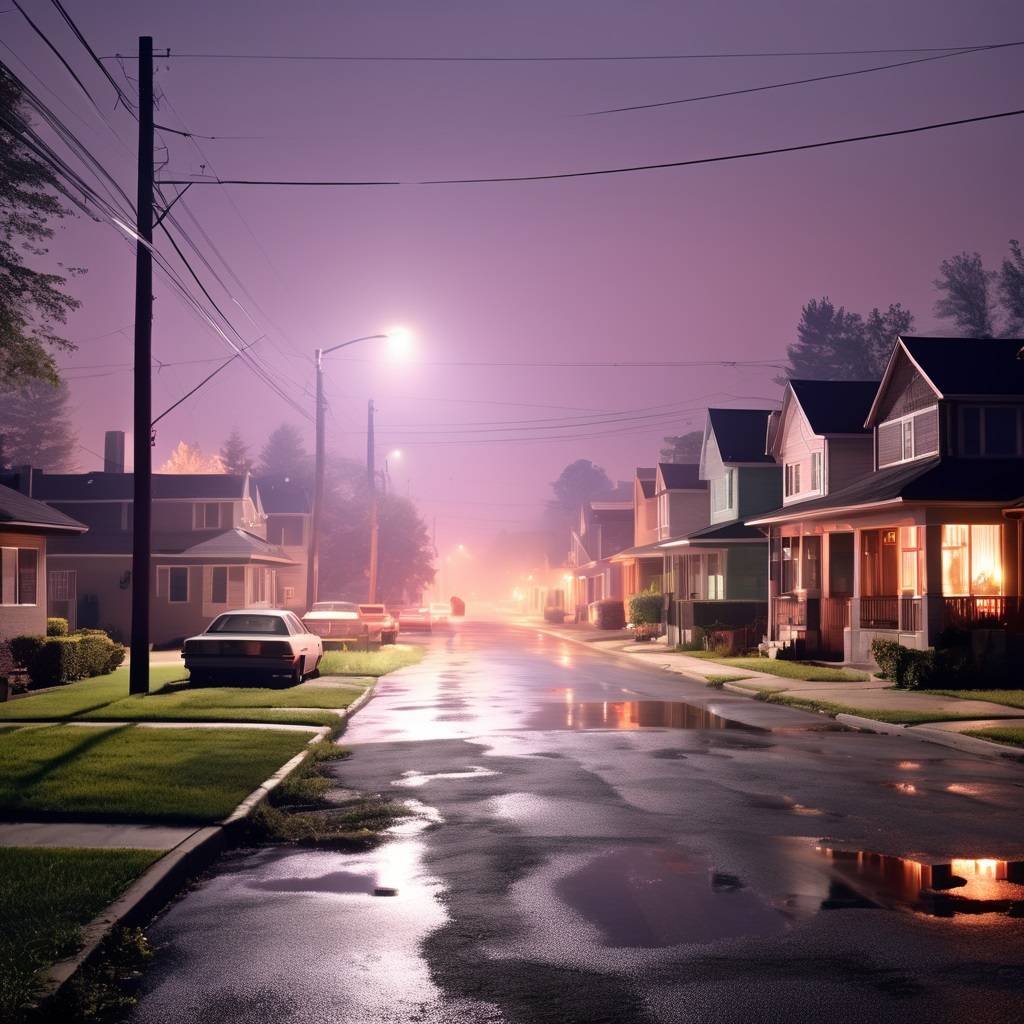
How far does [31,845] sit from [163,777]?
126 inches

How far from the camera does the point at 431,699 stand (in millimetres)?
23438

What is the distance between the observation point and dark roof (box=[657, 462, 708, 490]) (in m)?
59.8

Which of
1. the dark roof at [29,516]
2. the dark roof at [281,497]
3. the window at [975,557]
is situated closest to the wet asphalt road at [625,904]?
the dark roof at [29,516]

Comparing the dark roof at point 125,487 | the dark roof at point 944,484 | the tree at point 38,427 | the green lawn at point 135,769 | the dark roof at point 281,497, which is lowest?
the green lawn at point 135,769

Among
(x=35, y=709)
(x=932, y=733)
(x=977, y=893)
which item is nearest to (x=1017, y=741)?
(x=932, y=733)

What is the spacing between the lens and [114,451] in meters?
68.4

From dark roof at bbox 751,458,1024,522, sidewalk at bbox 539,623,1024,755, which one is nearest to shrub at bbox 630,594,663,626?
sidewalk at bbox 539,623,1024,755

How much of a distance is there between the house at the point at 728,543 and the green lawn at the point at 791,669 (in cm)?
577

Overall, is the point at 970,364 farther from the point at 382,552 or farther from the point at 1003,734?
the point at 382,552

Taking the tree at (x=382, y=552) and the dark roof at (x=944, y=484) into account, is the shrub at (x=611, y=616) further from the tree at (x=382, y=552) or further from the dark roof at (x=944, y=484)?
the dark roof at (x=944, y=484)

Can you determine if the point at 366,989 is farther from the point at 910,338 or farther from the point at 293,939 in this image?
the point at 910,338

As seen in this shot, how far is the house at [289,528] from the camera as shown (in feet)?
264

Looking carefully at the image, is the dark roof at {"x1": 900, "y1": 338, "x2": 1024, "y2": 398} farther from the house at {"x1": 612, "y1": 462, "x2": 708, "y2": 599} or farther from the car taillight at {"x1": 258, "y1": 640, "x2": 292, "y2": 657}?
the house at {"x1": 612, "y1": 462, "x2": 708, "y2": 599}

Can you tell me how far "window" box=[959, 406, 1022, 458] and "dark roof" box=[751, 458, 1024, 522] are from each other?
0.46 meters
